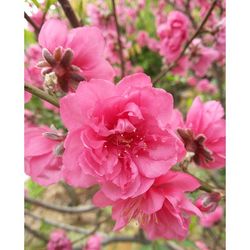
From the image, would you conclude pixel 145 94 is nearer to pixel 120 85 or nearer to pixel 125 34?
pixel 120 85

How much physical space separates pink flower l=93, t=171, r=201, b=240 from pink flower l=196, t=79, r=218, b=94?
937 millimetres

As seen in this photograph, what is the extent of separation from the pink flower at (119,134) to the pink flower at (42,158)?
2.3 inches

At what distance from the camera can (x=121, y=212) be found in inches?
18.8

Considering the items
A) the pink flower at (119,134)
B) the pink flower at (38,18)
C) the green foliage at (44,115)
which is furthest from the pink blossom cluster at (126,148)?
the green foliage at (44,115)

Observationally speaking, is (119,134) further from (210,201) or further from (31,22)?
(31,22)

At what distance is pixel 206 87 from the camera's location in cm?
141

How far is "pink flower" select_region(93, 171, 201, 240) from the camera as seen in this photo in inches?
18.1

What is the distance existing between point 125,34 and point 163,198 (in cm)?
99

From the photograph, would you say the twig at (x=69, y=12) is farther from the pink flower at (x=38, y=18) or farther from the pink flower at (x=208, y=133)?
the pink flower at (x=208, y=133)

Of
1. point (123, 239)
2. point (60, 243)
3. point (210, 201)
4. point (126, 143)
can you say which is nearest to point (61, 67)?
point (126, 143)

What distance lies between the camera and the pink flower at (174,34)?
92 cm

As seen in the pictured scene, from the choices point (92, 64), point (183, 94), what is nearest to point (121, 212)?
point (92, 64)

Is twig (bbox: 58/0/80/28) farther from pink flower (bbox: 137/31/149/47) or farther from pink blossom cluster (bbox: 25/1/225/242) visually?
pink flower (bbox: 137/31/149/47)

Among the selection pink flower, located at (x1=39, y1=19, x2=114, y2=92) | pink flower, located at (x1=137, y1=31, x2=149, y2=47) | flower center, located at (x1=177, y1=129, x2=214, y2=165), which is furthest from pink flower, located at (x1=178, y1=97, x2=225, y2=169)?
pink flower, located at (x1=137, y1=31, x2=149, y2=47)
